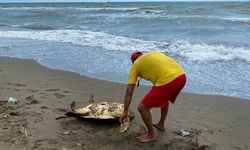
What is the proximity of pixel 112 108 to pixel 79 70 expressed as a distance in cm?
374

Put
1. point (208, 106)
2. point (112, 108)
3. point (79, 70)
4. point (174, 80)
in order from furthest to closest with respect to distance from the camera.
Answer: point (79, 70), point (208, 106), point (112, 108), point (174, 80)

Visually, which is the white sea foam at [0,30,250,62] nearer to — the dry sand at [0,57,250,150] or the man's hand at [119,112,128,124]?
the dry sand at [0,57,250,150]

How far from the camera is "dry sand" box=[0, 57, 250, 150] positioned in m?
A: 4.76

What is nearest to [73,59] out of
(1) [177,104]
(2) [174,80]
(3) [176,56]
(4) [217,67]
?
(3) [176,56]

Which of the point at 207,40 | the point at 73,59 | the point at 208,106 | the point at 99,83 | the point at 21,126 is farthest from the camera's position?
the point at 207,40

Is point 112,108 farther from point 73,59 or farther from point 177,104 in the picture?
point 73,59

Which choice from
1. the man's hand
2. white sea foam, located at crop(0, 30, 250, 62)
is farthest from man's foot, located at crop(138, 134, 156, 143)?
white sea foam, located at crop(0, 30, 250, 62)

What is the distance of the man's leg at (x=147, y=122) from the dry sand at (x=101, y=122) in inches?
3.2

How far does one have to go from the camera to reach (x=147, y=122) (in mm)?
4773

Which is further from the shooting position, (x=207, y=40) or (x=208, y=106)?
(x=207, y=40)

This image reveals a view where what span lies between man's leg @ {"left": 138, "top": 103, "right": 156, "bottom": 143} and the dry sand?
80mm

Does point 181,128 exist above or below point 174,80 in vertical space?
below

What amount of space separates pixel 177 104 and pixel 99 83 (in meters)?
1.97

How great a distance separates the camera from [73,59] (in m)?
10.5
